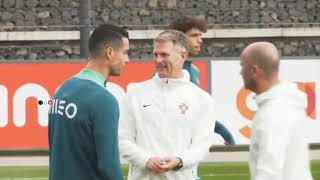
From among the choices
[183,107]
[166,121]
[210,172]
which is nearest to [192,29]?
[183,107]

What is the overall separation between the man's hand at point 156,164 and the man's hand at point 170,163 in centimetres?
1

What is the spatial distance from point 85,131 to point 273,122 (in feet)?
4.06

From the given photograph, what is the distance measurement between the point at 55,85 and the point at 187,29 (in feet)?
34.7

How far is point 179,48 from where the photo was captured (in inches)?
252

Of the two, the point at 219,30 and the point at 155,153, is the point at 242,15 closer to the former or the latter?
the point at 219,30

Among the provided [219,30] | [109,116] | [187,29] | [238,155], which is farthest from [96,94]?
[219,30]

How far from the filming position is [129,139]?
6.36 m

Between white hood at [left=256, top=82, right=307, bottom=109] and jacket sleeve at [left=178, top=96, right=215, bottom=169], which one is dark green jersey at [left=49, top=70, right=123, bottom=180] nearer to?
jacket sleeve at [left=178, top=96, right=215, bottom=169]

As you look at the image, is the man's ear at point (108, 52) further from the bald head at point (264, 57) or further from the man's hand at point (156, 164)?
the bald head at point (264, 57)

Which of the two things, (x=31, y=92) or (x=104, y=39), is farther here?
(x=31, y=92)

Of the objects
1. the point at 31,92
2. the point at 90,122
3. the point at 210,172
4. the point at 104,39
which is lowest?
the point at 210,172

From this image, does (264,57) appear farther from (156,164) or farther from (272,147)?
(156,164)

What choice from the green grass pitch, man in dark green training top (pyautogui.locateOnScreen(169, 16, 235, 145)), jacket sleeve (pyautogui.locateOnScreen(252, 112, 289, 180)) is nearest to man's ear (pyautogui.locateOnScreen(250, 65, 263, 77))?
jacket sleeve (pyautogui.locateOnScreen(252, 112, 289, 180))

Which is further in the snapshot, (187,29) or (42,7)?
(42,7)
